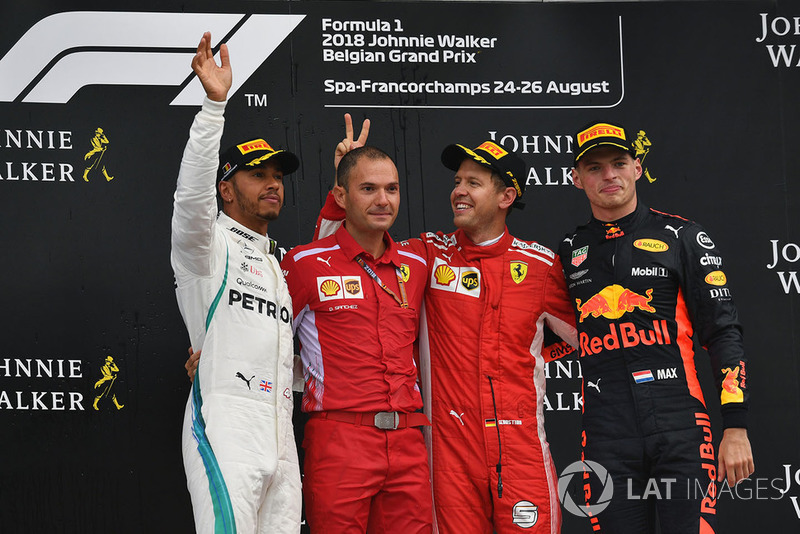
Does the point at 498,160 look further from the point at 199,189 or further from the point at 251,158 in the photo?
the point at 199,189

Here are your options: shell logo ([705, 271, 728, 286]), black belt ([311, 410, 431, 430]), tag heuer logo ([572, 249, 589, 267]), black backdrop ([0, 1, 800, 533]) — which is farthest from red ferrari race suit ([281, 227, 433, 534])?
shell logo ([705, 271, 728, 286])

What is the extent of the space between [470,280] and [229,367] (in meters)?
0.94

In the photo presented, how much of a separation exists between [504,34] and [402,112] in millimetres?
585

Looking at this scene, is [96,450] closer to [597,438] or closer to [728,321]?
[597,438]

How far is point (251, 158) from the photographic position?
309 cm

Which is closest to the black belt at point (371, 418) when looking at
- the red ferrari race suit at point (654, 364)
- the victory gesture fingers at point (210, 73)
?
the red ferrari race suit at point (654, 364)

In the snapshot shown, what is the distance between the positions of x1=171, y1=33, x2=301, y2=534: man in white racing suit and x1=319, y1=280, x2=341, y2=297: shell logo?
140 mm

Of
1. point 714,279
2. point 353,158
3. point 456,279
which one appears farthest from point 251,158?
point 714,279

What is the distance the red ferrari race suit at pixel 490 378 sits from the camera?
297 cm

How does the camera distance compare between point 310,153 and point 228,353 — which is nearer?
point 228,353

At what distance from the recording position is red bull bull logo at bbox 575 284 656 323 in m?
2.88

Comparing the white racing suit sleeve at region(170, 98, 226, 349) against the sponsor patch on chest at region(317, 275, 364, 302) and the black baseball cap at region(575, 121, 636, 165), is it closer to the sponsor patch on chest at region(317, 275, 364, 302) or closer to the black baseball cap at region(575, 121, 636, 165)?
the sponsor patch on chest at region(317, 275, 364, 302)

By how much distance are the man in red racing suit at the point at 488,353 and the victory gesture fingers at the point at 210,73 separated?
79 cm

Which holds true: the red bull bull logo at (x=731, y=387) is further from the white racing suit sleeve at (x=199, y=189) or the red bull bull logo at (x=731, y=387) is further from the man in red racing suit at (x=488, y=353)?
the white racing suit sleeve at (x=199, y=189)
